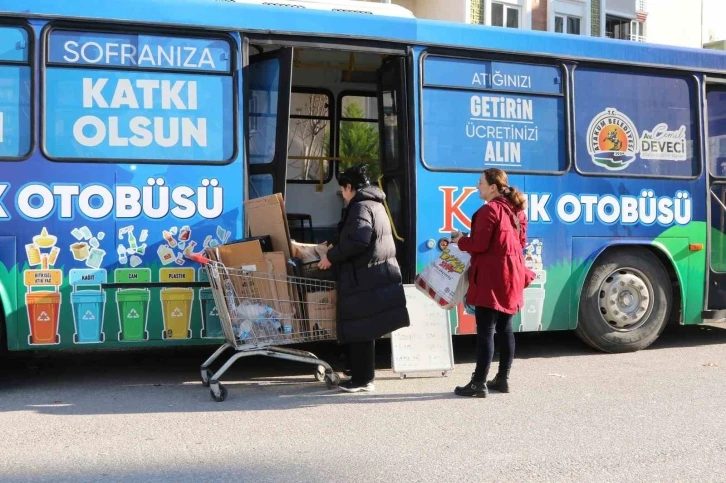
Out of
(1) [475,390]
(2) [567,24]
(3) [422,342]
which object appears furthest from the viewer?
(2) [567,24]

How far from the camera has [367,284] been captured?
6.29 m

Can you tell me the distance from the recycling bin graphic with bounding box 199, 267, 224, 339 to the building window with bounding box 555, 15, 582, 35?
24480mm

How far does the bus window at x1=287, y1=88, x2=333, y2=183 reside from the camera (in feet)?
31.0

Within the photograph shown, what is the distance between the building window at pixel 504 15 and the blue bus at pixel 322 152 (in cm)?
1859

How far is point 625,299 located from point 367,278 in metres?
3.34

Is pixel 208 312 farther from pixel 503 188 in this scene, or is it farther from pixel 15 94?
pixel 503 188

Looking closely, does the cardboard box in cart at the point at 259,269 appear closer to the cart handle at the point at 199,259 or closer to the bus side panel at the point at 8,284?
the cart handle at the point at 199,259

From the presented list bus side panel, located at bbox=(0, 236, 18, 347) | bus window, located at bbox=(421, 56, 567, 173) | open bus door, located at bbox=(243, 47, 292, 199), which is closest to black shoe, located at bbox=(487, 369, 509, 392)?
bus window, located at bbox=(421, 56, 567, 173)

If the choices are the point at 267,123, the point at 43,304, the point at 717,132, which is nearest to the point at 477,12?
the point at 717,132

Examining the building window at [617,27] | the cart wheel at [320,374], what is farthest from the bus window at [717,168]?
the building window at [617,27]

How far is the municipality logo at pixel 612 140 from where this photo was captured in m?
8.10

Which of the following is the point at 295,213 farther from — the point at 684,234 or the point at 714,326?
the point at 714,326

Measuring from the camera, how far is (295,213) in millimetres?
9320

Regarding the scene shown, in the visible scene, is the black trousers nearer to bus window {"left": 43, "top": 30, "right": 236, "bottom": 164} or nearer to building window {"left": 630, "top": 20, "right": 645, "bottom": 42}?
bus window {"left": 43, "top": 30, "right": 236, "bottom": 164}
